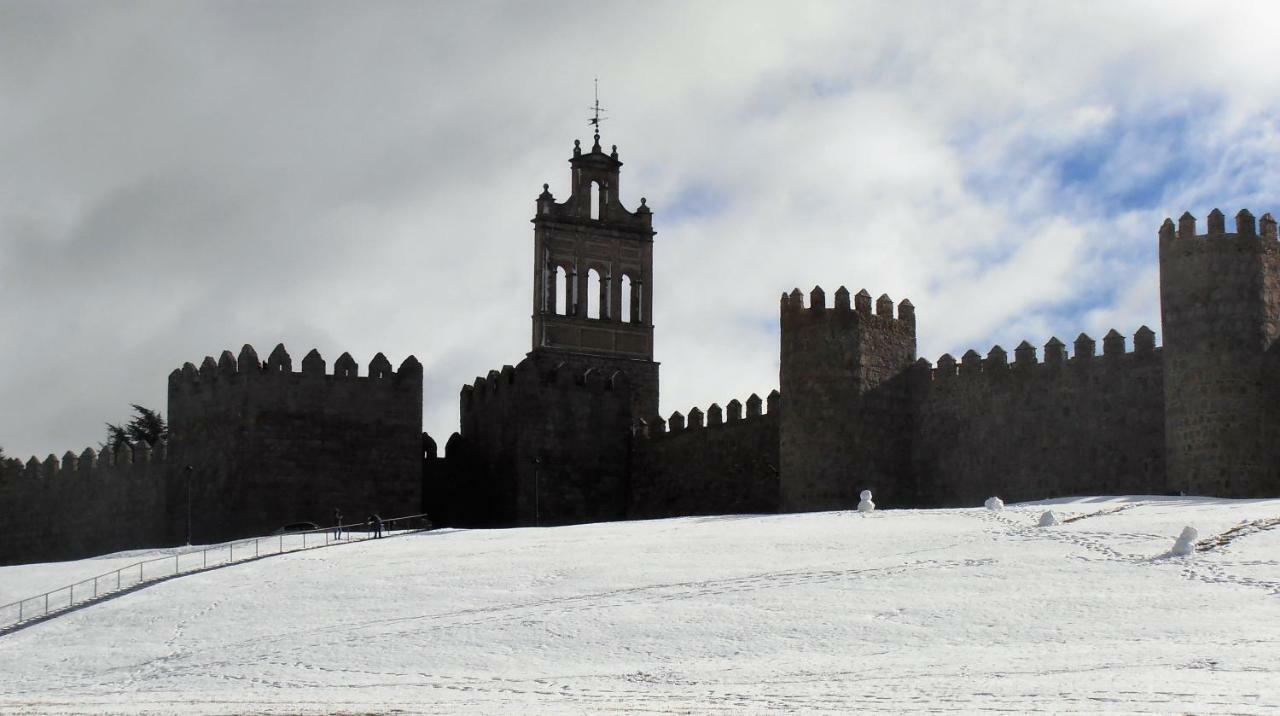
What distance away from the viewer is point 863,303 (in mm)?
38375

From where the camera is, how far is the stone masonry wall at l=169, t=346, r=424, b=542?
130ft

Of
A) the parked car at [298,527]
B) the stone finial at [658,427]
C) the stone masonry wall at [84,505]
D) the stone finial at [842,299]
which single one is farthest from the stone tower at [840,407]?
the stone masonry wall at [84,505]

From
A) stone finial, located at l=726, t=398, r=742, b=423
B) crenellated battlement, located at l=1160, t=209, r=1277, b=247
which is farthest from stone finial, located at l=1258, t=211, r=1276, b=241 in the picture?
stone finial, located at l=726, t=398, r=742, b=423

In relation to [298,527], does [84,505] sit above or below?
above

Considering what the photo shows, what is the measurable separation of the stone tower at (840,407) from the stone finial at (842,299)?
18 mm

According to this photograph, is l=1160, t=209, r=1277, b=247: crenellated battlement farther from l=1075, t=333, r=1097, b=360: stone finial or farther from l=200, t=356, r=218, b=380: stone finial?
l=200, t=356, r=218, b=380: stone finial

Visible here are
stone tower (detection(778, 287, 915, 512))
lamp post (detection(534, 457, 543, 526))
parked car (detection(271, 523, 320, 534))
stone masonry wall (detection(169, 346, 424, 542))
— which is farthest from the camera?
lamp post (detection(534, 457, 543, 526))

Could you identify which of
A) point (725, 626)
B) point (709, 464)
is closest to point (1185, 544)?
point (725, 626)

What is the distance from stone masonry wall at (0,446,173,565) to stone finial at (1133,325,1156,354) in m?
18.7

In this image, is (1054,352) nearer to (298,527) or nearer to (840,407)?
(840,407)


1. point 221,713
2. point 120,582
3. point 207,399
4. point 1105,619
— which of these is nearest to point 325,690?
point 221,713

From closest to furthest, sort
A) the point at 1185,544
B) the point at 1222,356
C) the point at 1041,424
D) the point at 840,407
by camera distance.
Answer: the point at 1185,544 → the point at 1222,356 → the point at 1041,424 → the point at 840,407

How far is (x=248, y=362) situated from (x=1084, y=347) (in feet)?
51.7

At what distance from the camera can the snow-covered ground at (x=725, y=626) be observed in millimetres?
17625
